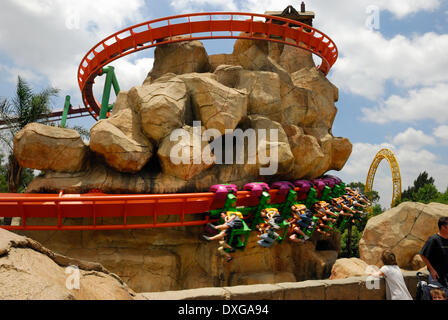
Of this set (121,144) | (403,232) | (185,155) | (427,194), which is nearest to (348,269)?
(403,232)

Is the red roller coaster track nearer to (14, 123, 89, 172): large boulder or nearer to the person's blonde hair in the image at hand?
(14, 123, 89, 172): large boulder

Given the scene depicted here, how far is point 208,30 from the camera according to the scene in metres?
11.9

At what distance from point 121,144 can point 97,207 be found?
1693 mm

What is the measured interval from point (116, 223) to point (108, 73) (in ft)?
27.7

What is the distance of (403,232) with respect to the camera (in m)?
9.67

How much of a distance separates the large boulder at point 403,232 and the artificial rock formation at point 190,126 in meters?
2.76

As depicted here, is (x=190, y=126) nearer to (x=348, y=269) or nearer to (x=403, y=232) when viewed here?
(x=348, y=269)

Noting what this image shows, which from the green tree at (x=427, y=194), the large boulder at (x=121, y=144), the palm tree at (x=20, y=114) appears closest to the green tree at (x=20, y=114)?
the palm tree at (x=20, y=114)

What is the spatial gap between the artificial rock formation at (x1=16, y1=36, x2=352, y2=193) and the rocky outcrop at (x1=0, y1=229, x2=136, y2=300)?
5.58m

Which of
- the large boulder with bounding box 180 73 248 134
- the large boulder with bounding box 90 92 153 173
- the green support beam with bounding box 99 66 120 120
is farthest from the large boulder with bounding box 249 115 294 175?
the green support beam with bounding box 99 66 120 120

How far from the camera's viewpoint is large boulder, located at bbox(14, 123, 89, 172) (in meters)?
7.68

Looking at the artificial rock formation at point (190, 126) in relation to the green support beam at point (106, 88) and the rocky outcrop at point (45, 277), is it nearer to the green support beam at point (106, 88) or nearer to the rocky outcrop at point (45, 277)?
the green support beam at point (106, 88)

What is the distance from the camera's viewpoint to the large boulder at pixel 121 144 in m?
7.95

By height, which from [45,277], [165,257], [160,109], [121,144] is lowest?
[165,257]
